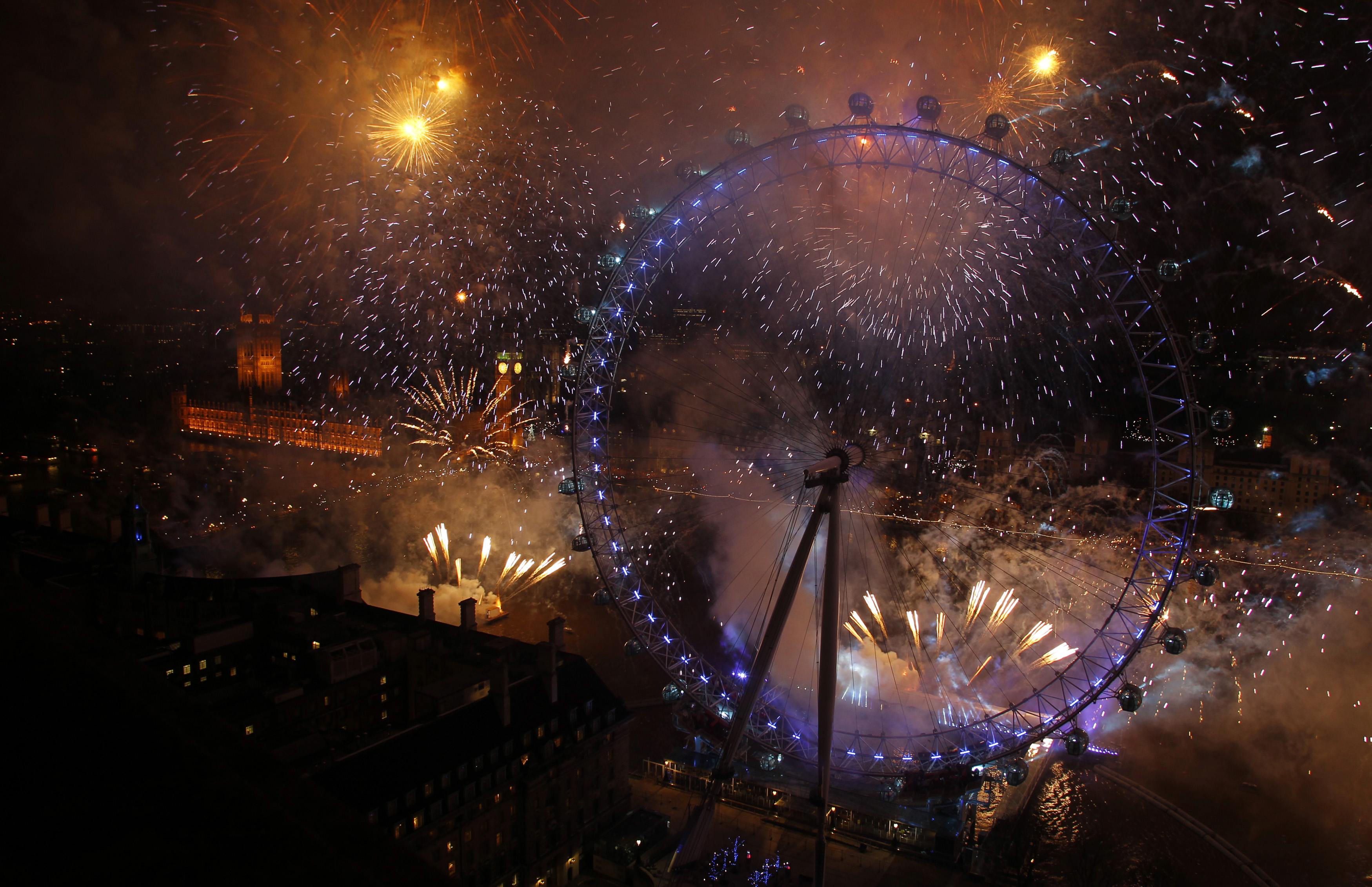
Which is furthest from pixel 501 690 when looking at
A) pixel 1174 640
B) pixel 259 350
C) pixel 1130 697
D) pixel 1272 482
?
pixel 1272 482

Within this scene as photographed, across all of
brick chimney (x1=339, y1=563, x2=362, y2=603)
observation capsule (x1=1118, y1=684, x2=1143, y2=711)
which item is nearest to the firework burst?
brick chimney (x1=339, y1=563, x2=362, y2=603)

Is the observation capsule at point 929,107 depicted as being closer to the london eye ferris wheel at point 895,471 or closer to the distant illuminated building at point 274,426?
the london eye ferris wheel at point 895,471

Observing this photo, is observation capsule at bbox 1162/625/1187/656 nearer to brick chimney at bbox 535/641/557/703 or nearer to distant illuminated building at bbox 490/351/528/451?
brick chimney at bbox 535/641/557/703

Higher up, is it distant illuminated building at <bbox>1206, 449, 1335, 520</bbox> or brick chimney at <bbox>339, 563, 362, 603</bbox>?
distant illuminated building at <bbox>1206, 449, 1335, 520</bbox>

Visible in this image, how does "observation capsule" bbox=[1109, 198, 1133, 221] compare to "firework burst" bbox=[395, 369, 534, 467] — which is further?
"firework burst" bbox=[395, 369, 534, 467]

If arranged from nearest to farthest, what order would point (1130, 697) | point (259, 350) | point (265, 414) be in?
point (1130, 697)
point (259, 350)
point (265, 414)

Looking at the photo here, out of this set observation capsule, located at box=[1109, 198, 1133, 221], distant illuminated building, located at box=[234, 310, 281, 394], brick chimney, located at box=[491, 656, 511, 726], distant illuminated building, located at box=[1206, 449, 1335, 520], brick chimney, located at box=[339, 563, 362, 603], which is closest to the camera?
observation capsule, located at box=[1109, 198, 1133, 221]

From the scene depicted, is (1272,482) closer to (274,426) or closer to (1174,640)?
(1174,640)
